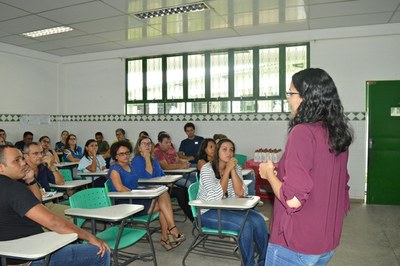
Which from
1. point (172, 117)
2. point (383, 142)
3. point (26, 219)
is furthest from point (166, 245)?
point (383, 142)

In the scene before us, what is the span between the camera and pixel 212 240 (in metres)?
3.70

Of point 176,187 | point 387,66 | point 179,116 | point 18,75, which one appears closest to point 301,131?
point 176,187

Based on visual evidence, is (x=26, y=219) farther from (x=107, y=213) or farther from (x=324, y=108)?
(x=324, y=108)

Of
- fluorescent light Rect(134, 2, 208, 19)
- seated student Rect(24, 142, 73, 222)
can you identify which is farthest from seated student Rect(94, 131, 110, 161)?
fluorescent light Rect(134, 2, 208, 19)

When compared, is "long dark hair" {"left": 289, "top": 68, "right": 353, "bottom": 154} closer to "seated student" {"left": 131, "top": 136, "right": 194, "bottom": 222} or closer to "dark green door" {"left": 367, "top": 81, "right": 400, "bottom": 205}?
"seated student" {"left": 131, "top": 136, "right": 194, "bottom": 222}

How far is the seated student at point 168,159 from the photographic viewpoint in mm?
5188

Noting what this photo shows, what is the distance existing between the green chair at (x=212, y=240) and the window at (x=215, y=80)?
11.0ft

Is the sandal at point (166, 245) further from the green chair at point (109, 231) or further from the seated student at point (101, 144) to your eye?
the seated student at point (101, 144)

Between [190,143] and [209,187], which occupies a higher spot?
[190,143]

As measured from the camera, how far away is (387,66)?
18.6 feet

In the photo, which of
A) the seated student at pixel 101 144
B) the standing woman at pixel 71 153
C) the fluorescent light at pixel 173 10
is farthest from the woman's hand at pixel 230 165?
the seated student at pixel 101 144

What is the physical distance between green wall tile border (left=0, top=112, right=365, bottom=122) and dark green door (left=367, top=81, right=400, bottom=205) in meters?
0.28

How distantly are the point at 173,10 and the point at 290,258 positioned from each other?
4.42m

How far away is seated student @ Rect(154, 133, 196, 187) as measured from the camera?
5.19 meters
